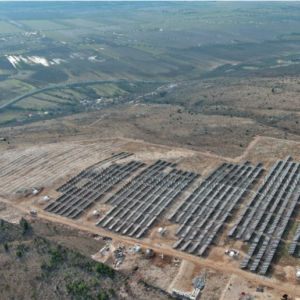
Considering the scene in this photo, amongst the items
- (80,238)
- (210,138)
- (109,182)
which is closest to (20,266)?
(80,238)

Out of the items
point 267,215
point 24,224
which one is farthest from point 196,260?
point 24,224

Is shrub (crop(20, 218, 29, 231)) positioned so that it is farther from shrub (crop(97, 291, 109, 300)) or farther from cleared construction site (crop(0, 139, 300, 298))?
shrub (crop(97, 291, 109, 300))

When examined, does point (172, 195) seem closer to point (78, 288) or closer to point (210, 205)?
point (210, 205)

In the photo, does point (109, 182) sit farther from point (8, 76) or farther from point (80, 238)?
point (8, 76)

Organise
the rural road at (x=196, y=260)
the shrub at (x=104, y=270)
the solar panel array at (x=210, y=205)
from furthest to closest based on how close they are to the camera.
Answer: the solar panel array at (x=210, y=205), the shrub at (x=104, y=270), the rural road at (x=196, y=260)

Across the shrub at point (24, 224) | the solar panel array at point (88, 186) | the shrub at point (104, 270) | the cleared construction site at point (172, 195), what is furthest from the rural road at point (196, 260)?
the shrub at point (104, 270)

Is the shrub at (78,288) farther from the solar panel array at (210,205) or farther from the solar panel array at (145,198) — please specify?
the solar panel array at (210,205)
